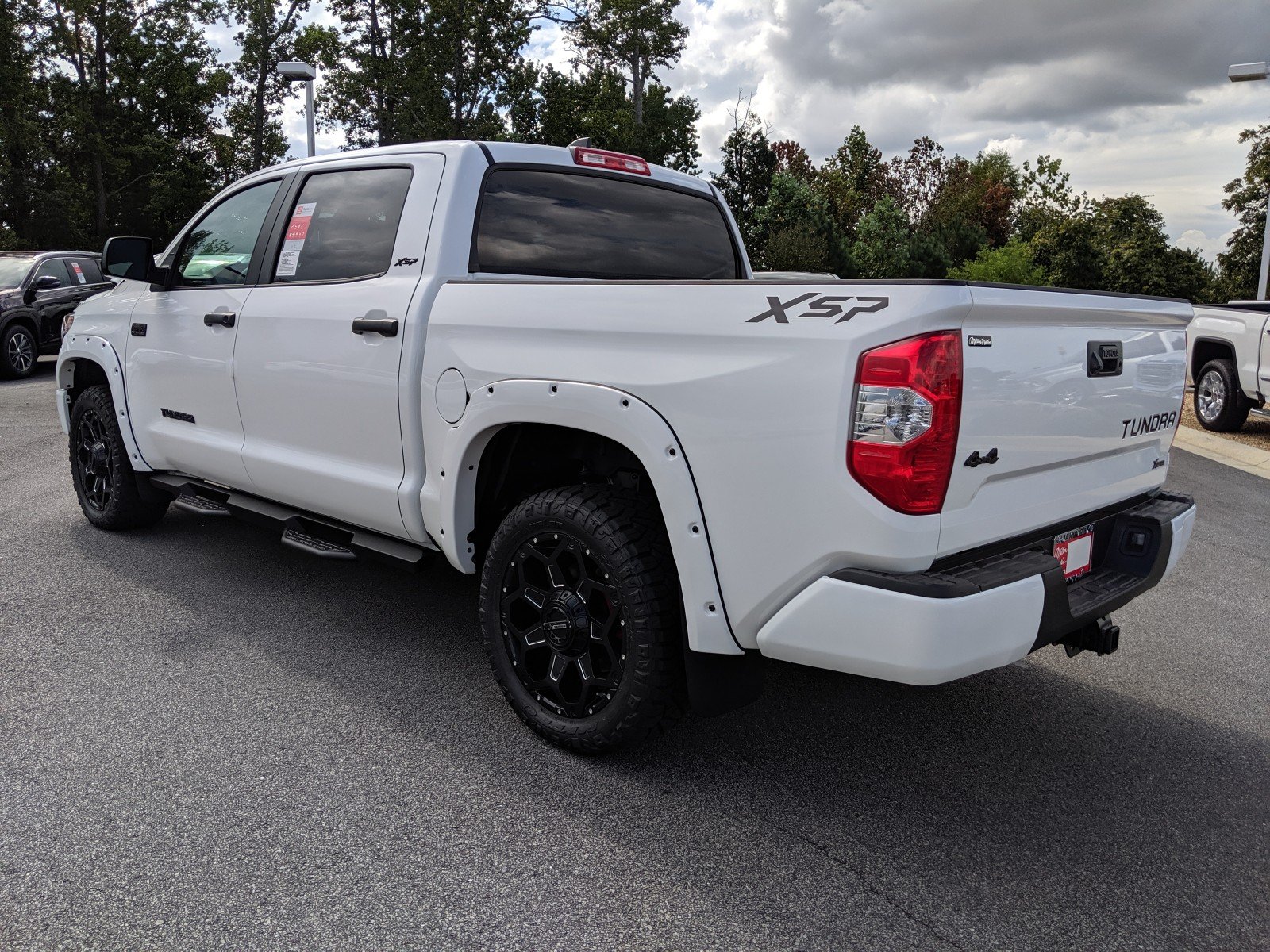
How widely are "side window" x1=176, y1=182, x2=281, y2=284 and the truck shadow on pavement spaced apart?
1591 millimetres

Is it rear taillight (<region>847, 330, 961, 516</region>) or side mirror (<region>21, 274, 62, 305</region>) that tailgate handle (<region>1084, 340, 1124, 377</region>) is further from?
side mirror (<region>21, 274, 62, 305</region>)

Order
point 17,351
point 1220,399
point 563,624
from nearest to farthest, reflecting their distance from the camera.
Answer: point 563,624
point 1220,399
point 17,351

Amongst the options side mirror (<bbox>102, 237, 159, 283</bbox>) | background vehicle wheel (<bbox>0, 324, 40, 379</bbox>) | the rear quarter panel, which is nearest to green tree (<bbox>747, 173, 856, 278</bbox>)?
background vehicle wheel (<bbox>0, 324, 40, 379</bbox>)

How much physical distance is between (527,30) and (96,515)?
38.0m

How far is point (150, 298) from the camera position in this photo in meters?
4.99

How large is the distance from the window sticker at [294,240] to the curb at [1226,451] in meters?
8.09

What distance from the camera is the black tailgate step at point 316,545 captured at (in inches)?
154

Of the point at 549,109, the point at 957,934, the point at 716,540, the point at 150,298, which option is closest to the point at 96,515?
the point at 150,298

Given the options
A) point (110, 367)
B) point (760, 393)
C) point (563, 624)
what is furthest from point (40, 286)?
point (760, 393)

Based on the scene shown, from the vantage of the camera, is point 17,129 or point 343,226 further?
point 17,129

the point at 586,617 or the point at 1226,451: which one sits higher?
the point at 586,617

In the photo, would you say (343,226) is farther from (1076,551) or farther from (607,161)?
(1076,551)

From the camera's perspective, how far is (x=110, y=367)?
5250mm

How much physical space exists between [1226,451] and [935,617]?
9482mm
